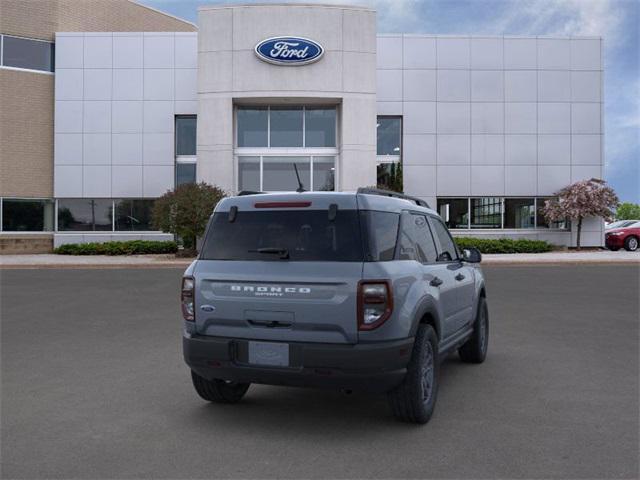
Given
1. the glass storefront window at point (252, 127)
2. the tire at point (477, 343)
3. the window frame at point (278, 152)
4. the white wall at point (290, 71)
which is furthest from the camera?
the glass storefront window at point (252, 127)

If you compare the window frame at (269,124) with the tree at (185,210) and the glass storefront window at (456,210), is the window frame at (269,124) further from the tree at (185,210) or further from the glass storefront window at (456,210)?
the glass storefront window at (456,210)

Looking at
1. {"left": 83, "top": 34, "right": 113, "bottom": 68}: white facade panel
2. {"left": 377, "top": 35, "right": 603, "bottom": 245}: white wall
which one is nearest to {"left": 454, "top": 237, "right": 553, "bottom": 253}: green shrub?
{"left": 377, "top": 35, "right": 603, "bottom": 245}: white wall

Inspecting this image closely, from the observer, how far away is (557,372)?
6.32 meters

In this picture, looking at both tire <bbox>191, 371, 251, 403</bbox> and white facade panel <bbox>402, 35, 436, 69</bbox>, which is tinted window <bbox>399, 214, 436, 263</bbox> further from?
white facade panel <bbox>402, 35, 436, 69</bbox>

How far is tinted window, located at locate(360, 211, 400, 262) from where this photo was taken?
4324 millimetres

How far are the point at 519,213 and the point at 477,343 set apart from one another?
23.5 meters

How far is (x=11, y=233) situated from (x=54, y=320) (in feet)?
66.4

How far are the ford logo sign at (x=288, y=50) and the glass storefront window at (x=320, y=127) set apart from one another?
2.52m

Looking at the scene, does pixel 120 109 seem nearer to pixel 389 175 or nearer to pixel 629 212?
pixel 389 175

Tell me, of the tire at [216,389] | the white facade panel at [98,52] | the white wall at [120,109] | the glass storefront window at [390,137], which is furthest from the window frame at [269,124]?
the tire at [216,389]

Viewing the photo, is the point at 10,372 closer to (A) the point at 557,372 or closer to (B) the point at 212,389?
(B) the point at 212,389

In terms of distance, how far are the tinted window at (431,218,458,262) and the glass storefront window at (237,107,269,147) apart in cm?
2099

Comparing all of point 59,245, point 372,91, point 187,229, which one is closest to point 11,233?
point 59,245

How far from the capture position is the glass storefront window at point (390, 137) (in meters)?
28.6
